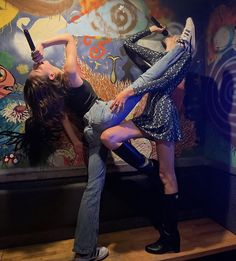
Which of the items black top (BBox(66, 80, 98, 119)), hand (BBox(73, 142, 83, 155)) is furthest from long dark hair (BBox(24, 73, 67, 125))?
hand (BBox(73, 142, 83, 155))

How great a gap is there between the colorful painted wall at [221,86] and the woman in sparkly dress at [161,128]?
0.54m

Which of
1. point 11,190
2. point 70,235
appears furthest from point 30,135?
point 70,235

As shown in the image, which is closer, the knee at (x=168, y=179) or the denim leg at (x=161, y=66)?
the denim leg at (x=161, y=66)

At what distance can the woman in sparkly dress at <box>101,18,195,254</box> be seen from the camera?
1.82m

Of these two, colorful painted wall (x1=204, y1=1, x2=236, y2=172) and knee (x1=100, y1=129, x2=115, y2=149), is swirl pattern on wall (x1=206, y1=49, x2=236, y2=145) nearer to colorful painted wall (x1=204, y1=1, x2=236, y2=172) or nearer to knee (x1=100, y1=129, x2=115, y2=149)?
colorful painted wall (x1=204, y1=1, x2=236, y2=172)

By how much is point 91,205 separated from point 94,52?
120 cm

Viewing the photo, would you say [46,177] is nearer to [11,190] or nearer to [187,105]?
[11,190]

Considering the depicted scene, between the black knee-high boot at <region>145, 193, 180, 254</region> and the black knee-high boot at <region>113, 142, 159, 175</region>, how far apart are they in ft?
0.74

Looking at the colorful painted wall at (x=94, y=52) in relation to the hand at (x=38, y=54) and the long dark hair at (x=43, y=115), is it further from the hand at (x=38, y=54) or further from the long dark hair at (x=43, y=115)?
the hand at (x=38, y=54)

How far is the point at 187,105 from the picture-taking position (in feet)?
8.25

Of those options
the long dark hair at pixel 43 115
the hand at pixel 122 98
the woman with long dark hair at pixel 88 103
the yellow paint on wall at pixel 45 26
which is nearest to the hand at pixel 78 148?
the long dark hair at pixel 43 115

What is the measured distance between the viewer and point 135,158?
6.21ft

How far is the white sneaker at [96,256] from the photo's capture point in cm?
179

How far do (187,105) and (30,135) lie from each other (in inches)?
55.6
